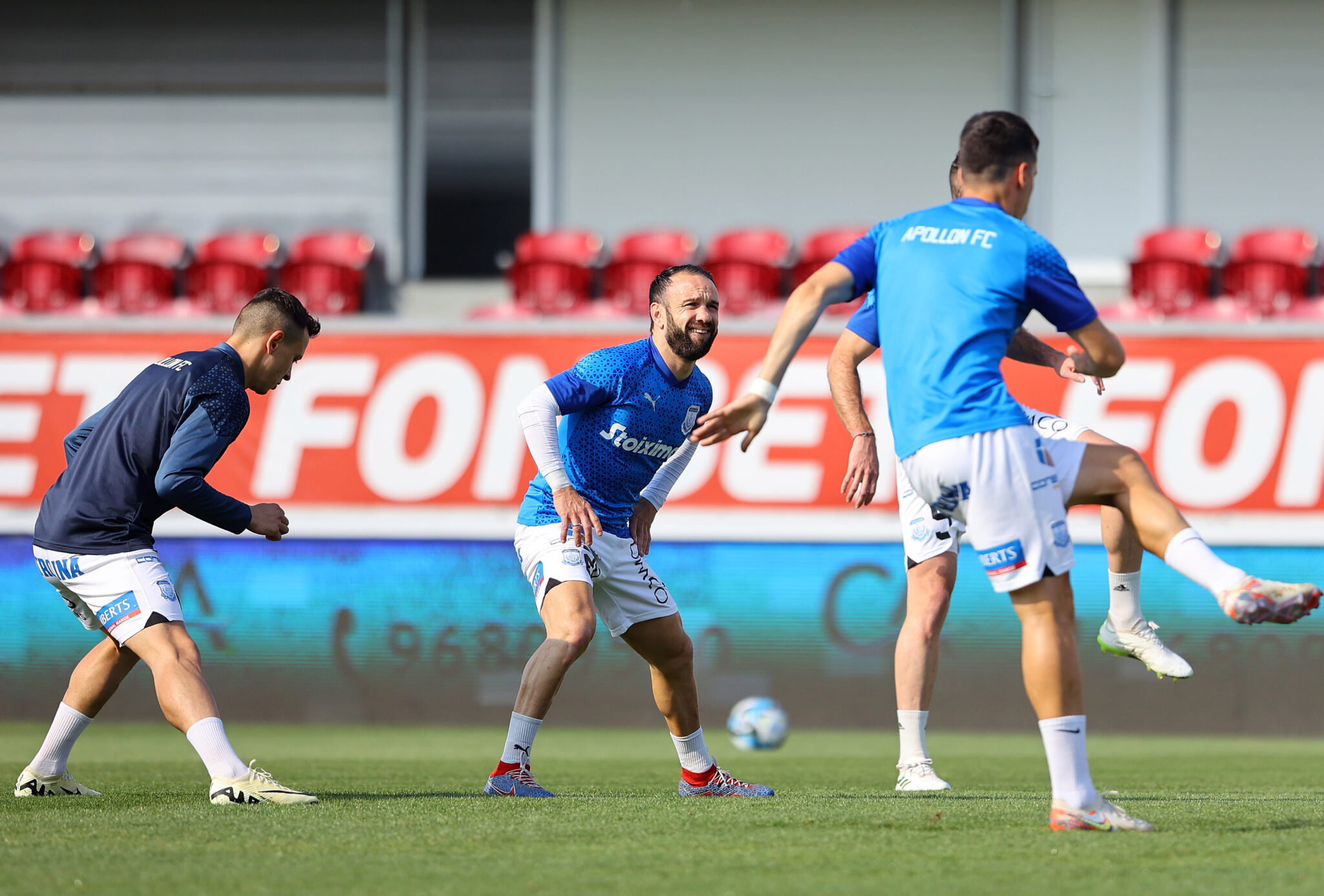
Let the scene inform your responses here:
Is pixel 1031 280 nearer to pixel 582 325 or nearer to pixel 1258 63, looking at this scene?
pixel 582 325

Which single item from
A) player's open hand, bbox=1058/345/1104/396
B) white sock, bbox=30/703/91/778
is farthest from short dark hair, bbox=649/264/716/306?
white sock, bbox=30/703/91/778

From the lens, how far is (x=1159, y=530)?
139 inches

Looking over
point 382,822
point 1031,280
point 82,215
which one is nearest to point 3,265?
point 82,215

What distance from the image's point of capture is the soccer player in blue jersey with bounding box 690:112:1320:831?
349 centimetres

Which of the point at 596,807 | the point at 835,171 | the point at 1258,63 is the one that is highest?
the point at 1258,63

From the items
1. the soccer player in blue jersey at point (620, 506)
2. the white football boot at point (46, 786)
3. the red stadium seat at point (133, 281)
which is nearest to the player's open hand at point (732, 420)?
the soccer player in blue jersey at point (620, 506)

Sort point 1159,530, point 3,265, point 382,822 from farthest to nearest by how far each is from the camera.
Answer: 1. point 3,265
2. point 382,822
3. point 1159,530

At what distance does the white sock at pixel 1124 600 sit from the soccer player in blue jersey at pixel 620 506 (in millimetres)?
1357

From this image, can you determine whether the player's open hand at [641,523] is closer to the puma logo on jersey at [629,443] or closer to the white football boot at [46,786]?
the puma logo on jersey at [629,443]

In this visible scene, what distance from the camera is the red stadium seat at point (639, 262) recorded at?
11.9m

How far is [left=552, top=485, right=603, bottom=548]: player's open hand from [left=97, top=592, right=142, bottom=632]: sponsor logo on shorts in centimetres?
138

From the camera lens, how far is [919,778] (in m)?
4.88

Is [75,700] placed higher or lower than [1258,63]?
lower

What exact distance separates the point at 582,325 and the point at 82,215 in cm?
755
